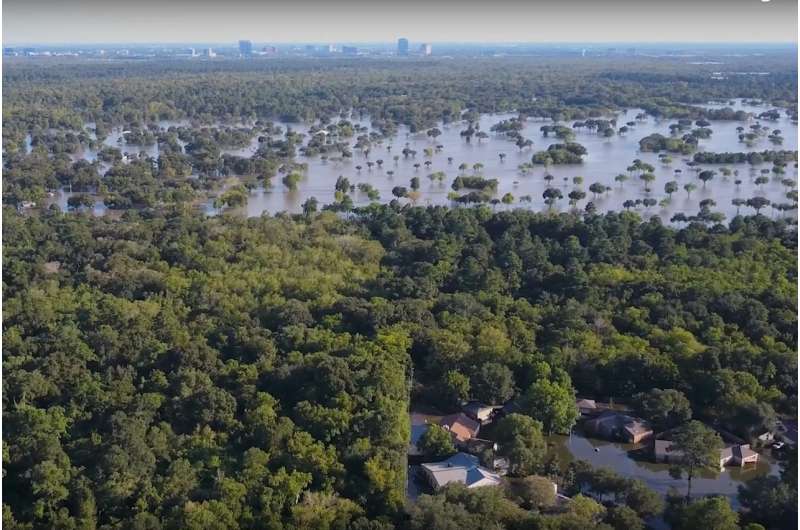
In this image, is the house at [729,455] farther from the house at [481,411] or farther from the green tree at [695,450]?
the house at [481,411]

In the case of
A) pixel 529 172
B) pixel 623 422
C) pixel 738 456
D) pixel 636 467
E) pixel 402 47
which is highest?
pixel 402 47

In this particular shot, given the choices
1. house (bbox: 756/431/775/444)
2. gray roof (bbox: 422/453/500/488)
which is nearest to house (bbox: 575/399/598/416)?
house (bbox: 756/431/775/444)

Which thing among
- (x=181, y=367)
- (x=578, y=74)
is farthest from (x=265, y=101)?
(x=181, y=367)

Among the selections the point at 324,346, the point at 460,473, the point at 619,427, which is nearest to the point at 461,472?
the point at 460,473

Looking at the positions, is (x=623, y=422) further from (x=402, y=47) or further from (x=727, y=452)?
(x=402, y=47)

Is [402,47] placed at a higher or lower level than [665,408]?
higher

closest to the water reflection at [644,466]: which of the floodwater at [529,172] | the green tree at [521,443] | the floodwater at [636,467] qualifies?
the floodwater at [636,467]

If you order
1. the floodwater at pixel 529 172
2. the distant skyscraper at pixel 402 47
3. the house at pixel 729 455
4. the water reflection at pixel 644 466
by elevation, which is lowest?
the water reflection at pixel 644 466
